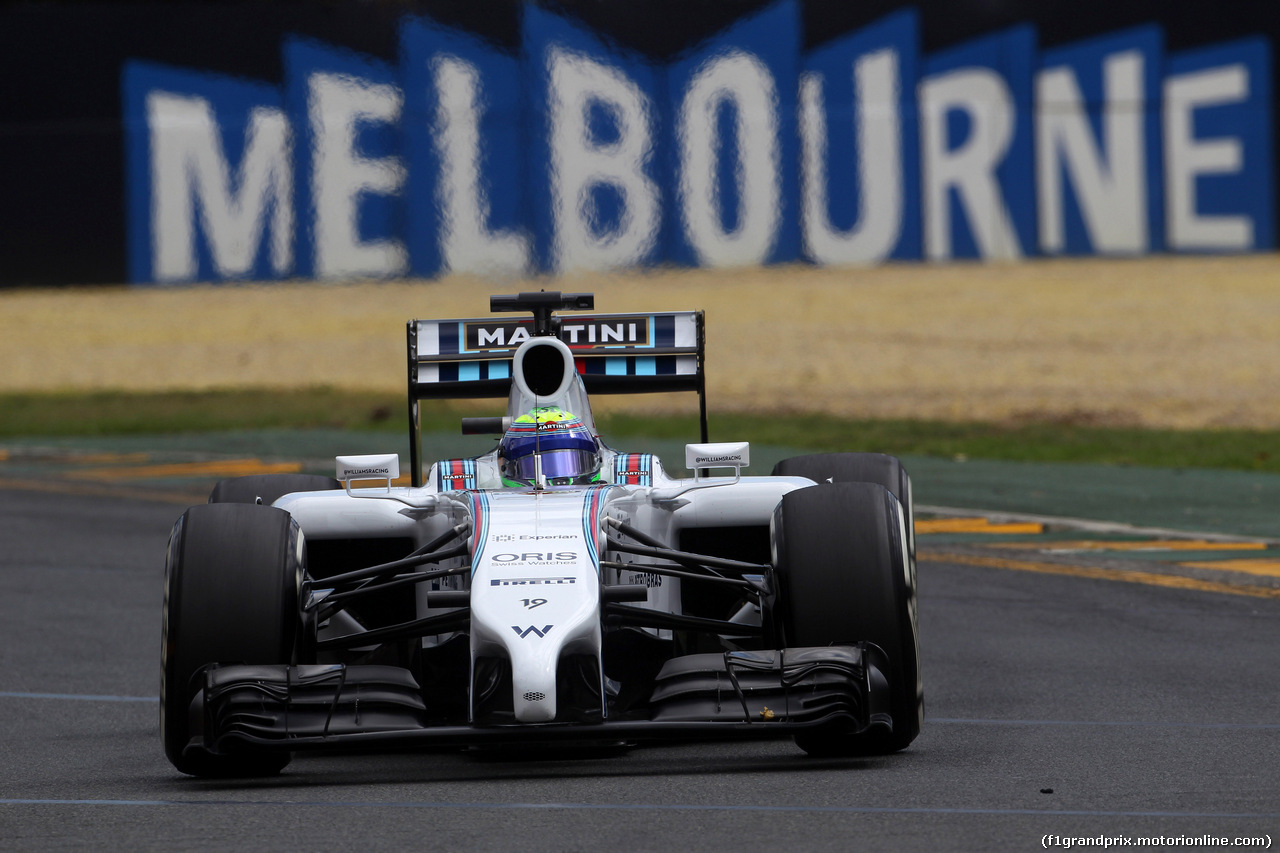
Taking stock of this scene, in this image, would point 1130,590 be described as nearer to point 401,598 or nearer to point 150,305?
point 401,598

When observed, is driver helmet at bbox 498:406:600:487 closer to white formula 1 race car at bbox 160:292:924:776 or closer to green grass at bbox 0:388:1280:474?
white formula 1 race car at bbox 160:292:924:776

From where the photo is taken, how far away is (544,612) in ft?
20.2

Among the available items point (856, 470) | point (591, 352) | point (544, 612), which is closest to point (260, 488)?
point (591, 352)

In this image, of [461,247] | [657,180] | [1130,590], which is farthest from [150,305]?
[1130,590]

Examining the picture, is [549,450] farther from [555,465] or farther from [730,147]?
[730,147]

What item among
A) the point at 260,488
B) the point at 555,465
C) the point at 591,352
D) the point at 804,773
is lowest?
the point at 804,773

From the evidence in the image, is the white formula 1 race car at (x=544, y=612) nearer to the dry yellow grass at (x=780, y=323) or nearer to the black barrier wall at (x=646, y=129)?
the dry yellow grass at (x=780, y=323)

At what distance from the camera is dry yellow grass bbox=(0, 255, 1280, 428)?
24.8 metres

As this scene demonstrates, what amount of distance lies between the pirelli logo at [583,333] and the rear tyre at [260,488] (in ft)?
3.36

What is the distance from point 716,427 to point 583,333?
1043 cm

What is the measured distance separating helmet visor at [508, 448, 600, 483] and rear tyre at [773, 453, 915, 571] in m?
1.14

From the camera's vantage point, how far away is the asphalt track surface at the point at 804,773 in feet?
17.6

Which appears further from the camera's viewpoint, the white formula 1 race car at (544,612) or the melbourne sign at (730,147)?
the melbourne sign at (730,147)

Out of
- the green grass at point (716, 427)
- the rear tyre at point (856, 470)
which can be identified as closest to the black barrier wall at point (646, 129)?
the green grass at point (716, 427)
